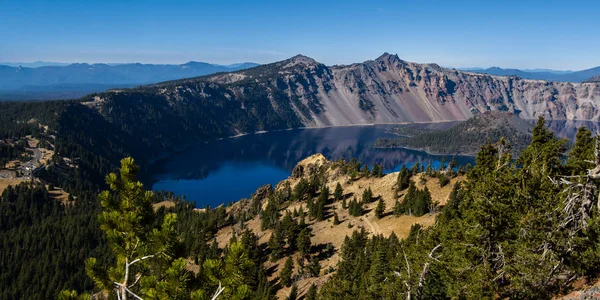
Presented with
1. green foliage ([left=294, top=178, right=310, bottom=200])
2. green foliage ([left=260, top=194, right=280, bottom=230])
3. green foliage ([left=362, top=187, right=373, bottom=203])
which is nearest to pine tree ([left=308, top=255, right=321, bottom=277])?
green foliage ([left=260, top=194, right=280, bottom=230])

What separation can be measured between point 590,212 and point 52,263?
147 m

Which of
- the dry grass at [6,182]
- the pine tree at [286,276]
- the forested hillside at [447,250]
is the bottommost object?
the dry grass at [6,182]

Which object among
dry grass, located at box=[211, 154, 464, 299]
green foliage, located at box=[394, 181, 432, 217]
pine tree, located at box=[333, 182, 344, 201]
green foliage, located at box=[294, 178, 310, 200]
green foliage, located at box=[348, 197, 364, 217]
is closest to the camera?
dry grass, located at box=[211, 154, 464, 299]

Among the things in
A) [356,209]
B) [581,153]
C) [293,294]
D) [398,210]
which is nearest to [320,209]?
[356,209]

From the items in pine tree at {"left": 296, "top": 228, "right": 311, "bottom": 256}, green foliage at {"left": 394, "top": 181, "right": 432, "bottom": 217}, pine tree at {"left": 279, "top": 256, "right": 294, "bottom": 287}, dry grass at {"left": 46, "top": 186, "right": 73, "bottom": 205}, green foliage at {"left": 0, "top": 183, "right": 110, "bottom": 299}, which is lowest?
green foliage at {"left": 0, "top": 183, "right": 110, "bottom": 299}

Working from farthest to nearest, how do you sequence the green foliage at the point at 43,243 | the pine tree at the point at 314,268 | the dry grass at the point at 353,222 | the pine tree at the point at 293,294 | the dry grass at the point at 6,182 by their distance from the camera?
the dry grass at the point at 6,182 → the green foliage at the point at 43,243 → the dry grass at the point at 353,222 → the pine tree at the point at 314,268 → the pine tree at the point at 293,294

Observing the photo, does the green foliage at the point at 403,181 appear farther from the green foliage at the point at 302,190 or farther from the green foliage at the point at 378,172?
the green foliage at the point at 302,190

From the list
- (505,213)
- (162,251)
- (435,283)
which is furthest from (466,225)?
(162,251)

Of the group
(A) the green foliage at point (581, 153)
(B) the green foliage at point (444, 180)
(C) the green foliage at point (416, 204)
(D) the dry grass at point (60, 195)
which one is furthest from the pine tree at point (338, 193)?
(D) the dry grass at point (60, 195)

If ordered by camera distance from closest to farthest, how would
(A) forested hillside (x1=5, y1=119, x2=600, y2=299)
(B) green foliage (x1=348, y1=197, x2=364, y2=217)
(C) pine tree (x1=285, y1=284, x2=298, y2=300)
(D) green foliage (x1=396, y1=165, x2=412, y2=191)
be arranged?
1. (A) forested hillside (x1=5, y1=119, x2=600, y2=299)
2. (C) pine tree (x1=285, y1=284, x2=298, y2=300)
3. (B) green foliage (x1=348, y1=197, x2=364, y2=217)
4. (D) green foliage (x1=396, y1=165, x2=412, y2=191)

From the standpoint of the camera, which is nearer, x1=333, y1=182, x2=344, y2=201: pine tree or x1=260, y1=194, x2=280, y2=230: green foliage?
x1=260, y1=194, x2=280, y2=230: green foliage

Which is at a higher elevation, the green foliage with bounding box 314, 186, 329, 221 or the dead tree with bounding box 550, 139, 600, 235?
the dead tree with bounding box 550, 139, 600, 235

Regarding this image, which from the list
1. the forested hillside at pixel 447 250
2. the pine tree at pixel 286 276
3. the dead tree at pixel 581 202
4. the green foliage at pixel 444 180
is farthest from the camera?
the green foliage at pixel 444 180

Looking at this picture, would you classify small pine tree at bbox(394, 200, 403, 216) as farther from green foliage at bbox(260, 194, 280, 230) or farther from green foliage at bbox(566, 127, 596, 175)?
green foliage at bbox(566, 127, 596, 175)
